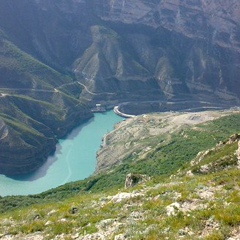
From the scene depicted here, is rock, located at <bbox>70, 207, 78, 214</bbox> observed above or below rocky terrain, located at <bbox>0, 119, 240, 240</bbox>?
below

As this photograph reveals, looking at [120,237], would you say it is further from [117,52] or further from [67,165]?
[117,52]

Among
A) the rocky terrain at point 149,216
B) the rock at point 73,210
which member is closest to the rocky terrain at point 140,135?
the rocky terrain at point 149,216

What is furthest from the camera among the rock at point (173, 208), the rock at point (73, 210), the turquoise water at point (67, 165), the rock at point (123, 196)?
the turquoise water at point (67, 165)

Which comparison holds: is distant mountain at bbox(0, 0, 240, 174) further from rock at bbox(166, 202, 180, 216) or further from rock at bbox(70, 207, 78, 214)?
rock at bbox(166, 202, 180, 216)

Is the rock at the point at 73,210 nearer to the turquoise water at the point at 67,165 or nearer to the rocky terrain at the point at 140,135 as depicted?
the rocky terrain at the point at 140,135

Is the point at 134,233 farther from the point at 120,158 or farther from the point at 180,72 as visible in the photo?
the point at 180,72

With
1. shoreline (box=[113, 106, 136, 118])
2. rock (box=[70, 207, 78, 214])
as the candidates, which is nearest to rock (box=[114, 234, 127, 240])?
rock (box=[70, 207, 78, 214])
